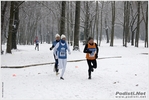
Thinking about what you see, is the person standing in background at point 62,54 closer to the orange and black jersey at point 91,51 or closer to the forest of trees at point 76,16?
the orange and black jersey at point 91,51

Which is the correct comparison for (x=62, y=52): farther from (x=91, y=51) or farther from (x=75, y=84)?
(x=75, y=84)

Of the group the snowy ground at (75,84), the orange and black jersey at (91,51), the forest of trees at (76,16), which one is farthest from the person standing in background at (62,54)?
the forest of trees at (76,16)

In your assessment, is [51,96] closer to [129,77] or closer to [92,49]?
[92,49]

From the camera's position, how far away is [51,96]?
24.8ft

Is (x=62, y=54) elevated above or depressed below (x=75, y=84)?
above

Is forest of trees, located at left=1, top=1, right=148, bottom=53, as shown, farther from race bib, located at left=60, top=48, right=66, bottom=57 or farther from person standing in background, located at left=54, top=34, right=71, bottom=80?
race bib, located at left=60, top=48, right=66, bottom=57

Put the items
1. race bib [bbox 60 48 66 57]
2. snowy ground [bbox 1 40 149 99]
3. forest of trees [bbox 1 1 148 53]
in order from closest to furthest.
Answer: snowy ground [bbox 1 40 149 99] < race bib [bbox 60 48 66 57] < forest of trees [bbox 1 1 148 53]

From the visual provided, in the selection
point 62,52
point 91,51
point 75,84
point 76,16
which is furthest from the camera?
point 76,16

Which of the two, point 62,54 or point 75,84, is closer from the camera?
point 75,84

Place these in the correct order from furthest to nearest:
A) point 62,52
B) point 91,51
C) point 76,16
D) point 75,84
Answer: point 76,16 → point 62,52 → point 91,51 → point 75,84

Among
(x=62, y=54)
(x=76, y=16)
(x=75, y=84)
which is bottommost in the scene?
(x=75, y=84)

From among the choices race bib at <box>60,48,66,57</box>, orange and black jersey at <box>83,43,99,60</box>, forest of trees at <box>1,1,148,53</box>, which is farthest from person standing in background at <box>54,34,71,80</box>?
forest of trees at <box>1,1,148,53</box>

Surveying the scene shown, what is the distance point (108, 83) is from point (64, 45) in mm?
2763

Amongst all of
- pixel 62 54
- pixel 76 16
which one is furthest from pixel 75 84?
pixel 76 16
